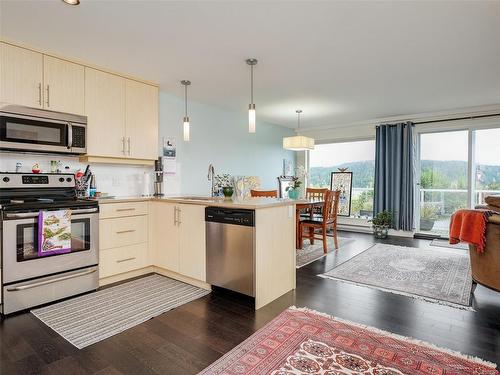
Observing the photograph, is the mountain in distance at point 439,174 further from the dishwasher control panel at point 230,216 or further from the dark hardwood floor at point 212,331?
the dishwasher control panel at point 230,216

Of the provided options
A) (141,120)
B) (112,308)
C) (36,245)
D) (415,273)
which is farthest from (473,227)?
(36,245)

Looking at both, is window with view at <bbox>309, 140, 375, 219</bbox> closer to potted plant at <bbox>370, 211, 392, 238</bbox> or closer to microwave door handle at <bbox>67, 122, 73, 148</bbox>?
potted plant at <bbox>370, 211, 392, 238</bbox>

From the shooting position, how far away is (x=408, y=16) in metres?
2.25

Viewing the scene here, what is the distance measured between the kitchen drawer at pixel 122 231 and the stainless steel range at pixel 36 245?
10cm

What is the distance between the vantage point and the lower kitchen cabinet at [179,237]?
2.96 metres

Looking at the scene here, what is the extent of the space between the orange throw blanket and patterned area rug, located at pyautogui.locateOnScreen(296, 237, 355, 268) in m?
1.80

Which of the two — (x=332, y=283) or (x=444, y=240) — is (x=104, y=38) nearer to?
(x=332, y=283)

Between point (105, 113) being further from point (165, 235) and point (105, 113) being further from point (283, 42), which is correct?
point (283, 42)

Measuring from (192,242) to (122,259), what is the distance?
2.86 ft

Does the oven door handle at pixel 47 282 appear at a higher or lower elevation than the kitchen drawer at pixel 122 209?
lower

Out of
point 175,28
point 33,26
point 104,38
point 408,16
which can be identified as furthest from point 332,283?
point 33,26

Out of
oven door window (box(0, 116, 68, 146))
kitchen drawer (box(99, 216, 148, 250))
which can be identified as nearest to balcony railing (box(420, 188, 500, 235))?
kitchen drawer (box(99, 216, 148, 250))

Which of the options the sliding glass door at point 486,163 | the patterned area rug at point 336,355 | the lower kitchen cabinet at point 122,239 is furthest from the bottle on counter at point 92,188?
the sliding glass door at point 486,163

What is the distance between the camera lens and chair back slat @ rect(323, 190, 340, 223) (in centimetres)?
438
